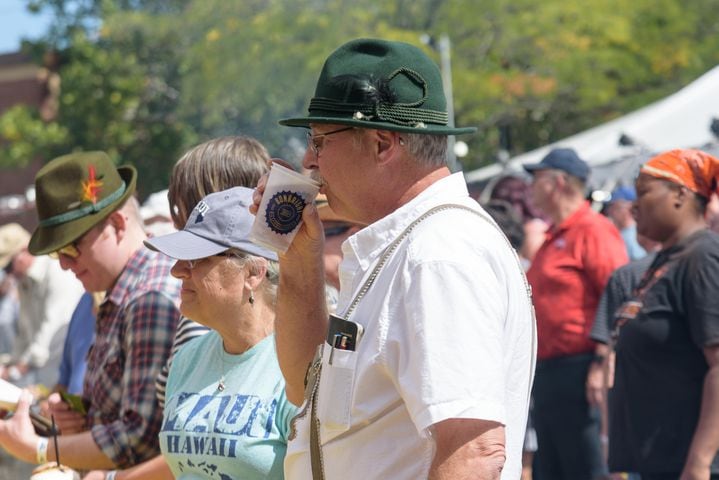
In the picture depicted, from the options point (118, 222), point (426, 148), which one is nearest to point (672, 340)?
point (118, 222)

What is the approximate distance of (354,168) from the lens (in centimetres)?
222

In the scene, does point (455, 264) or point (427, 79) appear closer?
point (455, 264)

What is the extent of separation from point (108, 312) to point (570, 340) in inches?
123

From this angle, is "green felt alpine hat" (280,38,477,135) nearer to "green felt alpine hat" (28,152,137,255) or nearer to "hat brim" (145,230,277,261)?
"hat brim" (145,230,277,261)

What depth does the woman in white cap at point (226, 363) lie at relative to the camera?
2.99 metres

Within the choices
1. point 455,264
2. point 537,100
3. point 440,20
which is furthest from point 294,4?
point 455,264

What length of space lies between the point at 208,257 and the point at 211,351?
296 millimetres

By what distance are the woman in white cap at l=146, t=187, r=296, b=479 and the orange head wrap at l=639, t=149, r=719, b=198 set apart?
75.6 inches

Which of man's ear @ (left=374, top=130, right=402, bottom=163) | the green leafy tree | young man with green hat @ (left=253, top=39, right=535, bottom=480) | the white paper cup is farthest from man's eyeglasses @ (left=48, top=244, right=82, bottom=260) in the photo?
the green leafy tree

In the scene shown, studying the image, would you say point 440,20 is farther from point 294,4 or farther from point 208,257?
point 208,257

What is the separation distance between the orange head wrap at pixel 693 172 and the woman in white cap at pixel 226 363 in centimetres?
192

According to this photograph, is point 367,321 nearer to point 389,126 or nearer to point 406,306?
point 406,306

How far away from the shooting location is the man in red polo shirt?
6332 millimetres

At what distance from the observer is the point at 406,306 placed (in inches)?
79.3
